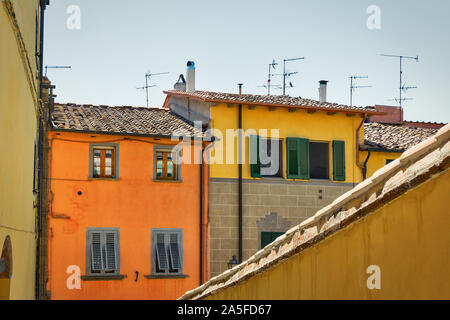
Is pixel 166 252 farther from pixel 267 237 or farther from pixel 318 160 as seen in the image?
pixel 318 160

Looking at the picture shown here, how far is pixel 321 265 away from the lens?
14.4 feet

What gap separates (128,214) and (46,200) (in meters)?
2.19

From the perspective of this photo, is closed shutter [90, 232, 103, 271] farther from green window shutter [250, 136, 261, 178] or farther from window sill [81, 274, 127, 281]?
green window shutter [250, 136, 261, 178]

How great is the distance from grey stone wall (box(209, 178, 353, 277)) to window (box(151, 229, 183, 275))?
→ 0.91 metres

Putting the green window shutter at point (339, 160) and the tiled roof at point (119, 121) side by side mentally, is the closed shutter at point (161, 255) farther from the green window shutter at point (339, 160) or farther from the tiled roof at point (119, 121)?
the green window shutter at point (339, 160)

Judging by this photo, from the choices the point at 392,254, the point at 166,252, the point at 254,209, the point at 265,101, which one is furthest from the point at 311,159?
the point at 392,254

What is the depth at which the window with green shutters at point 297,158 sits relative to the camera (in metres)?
18.7

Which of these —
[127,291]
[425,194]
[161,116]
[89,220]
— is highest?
[161,116]

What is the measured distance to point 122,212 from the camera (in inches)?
674

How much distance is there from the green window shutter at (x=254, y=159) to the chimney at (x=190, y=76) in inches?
147

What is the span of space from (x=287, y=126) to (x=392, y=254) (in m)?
15.2

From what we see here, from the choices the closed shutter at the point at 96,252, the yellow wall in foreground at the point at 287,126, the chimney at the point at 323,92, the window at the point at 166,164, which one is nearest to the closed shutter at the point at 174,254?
the window at the point at 166,164
